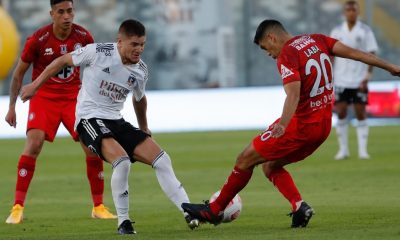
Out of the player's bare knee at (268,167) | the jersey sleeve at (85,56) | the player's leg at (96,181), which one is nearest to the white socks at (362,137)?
the player's leg at (96,181)

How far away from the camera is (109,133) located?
9.95m

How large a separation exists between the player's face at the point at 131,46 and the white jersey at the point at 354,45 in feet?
29.8

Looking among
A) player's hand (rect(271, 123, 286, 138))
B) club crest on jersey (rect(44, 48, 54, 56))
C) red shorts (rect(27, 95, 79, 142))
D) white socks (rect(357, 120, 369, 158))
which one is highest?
club crest on jersey (rect(44, 48, 54, 56))

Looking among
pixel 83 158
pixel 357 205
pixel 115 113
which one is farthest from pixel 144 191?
pixel 83 158

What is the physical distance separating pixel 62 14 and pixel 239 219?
2.73 m

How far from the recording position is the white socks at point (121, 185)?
9.77 m

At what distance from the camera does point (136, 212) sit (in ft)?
39.7

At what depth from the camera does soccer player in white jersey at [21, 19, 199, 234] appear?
32.2 feet

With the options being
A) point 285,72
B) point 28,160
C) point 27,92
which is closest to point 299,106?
point 285,72

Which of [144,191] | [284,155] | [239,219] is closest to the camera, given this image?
[284,155]

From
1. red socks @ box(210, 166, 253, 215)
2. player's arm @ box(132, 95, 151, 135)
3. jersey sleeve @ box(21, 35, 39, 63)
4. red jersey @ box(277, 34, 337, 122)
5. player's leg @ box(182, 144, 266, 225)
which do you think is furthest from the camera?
jersey sleeve @ box(21, 35, 39, 63)

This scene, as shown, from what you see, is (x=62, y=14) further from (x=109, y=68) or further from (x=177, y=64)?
(x=177, y=64)

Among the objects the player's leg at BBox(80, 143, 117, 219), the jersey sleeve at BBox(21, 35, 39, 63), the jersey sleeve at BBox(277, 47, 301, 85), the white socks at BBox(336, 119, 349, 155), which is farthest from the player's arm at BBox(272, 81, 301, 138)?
the white socks at BBox(336, 119, 349, 155)

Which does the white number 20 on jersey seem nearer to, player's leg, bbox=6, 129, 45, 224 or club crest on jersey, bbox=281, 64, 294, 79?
club crest on jersey, bbox=281, 64, 294, 79
